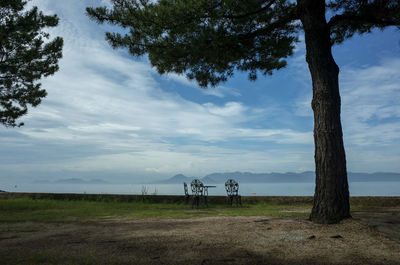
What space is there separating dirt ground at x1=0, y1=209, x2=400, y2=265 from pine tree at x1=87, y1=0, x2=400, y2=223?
2.62 ft

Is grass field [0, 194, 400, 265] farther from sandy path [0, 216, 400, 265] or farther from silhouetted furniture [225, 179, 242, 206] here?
silhouetted furniture [225, 179, 242, 206]

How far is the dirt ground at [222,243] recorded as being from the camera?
2.82 meters

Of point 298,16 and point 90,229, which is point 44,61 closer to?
point 90,229

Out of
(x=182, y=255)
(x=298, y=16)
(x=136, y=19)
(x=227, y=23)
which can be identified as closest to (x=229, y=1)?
(x=227, y=23)

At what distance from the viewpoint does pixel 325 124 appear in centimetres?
472

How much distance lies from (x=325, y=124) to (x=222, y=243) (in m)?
2.73

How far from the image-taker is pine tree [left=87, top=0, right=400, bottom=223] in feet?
15.3

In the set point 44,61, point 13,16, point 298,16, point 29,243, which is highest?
point 13,16

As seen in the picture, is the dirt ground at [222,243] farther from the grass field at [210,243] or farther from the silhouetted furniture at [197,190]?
the silhouetted furniture at [197,190]

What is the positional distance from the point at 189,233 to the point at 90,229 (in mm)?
1778

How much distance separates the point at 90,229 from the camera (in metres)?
4.59

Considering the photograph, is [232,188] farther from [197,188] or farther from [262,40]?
[262,40]

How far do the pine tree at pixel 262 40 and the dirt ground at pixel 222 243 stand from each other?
31.4 inches

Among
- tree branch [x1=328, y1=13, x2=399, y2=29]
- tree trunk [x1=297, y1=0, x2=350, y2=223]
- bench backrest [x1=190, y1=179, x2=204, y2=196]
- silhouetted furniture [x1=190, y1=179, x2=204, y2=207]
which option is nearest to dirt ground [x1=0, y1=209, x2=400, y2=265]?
tree trunk [x1=297, y1=0, x2=350, y2=223]
